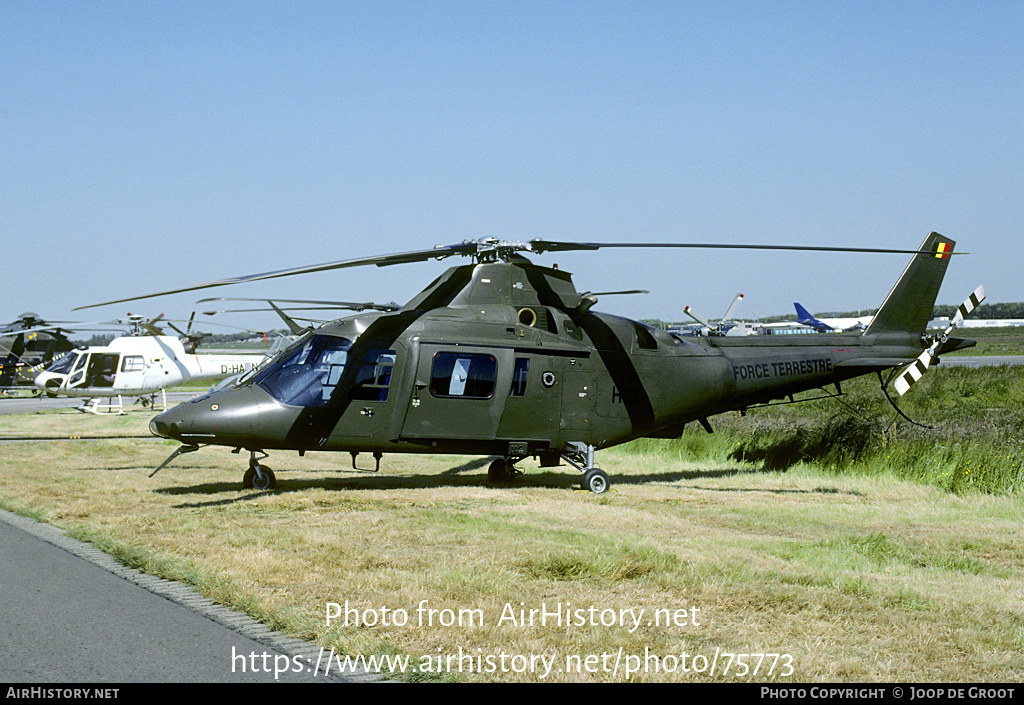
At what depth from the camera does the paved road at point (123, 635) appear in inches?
197

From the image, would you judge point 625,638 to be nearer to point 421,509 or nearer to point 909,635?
point 909,635

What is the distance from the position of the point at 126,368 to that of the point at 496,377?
20.4 metres

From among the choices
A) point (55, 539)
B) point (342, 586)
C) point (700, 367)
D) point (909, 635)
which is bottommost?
point (55, 539)

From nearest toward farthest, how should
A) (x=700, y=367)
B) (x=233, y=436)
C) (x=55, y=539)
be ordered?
(x=55, y=539) < (x=233, y=436) < (x=700, y=367)

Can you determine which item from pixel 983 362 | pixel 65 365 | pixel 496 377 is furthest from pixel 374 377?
pixel 983 362

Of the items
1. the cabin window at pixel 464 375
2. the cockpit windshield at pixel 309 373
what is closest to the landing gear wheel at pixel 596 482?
the cabin window at pixel 464 375

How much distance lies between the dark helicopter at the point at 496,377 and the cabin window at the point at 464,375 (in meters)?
0.02

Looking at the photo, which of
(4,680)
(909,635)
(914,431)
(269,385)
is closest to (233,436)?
(269,385)

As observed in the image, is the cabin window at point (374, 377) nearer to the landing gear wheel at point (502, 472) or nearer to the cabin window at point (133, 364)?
the landing gear wheel at point (502, 472)

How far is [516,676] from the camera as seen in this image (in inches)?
194

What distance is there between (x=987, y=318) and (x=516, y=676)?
651ft

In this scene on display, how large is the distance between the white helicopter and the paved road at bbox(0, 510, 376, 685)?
22.4 m

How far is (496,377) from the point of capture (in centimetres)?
1280

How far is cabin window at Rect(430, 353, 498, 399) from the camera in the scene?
12609 mm
